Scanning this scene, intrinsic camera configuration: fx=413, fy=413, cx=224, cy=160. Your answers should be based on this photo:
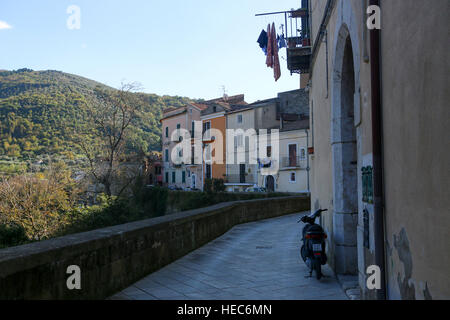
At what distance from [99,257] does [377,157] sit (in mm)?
3184

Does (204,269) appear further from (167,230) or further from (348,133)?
(348,133)

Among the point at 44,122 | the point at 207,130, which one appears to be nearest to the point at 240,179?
the point at 207,130

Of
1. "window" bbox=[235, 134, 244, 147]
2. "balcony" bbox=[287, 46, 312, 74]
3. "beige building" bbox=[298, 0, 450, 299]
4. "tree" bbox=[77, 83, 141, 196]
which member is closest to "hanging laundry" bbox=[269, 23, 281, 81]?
"balcony" bbox=[287, 46, 312, 74]

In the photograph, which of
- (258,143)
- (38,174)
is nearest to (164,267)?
(38,174)

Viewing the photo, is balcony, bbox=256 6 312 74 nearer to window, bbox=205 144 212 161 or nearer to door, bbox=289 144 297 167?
door, bbox=289 144 297 167

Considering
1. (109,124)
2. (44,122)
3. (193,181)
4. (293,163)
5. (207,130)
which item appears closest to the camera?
(109,124)

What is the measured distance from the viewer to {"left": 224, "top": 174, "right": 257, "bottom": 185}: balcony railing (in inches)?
1637

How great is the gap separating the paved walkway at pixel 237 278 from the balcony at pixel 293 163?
26069mm

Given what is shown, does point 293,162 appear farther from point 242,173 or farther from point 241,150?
point 241,150

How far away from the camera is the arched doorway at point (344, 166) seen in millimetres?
6125

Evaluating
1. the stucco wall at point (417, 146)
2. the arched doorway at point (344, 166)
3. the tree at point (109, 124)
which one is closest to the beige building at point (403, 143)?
the stucco wall at point (417, 146)

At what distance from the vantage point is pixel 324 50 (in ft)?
25.0

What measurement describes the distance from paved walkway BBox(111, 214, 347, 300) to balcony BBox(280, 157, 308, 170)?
85.5 feet

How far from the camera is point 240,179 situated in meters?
43.2
